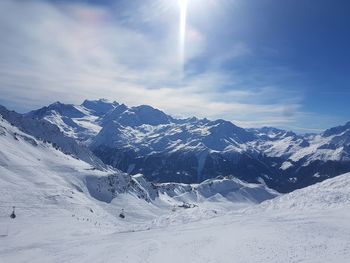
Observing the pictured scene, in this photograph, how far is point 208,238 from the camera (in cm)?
5012

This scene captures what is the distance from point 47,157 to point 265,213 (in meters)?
151

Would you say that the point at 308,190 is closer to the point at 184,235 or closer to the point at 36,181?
the point at 184,235

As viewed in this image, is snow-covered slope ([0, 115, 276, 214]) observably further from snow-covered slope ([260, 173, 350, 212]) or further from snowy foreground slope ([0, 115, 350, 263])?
snow-covered slope ([260, 173, 350, 212])

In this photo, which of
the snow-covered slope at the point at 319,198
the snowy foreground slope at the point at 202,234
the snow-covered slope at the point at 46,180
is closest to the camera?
the snowy foreground slope at the point at 202,234

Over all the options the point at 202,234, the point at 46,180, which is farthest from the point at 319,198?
the point at 46,180

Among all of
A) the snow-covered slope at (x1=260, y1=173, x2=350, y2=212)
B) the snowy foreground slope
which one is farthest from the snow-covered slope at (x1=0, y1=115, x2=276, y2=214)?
the snow-covered slope at (x1=260, y1=173, x2=350, y2=212)

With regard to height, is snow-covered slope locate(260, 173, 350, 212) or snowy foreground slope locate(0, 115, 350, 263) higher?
snow-covered slope locate(260, 173, 350, 212)

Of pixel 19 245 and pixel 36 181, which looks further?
pixel 36 181

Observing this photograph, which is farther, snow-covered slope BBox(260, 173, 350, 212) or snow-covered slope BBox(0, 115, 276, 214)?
snow-covered slope BBox(0, 115, 276, 214)

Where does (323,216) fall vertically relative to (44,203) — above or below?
above

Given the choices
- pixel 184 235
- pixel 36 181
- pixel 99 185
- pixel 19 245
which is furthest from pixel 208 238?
pixel 99 185

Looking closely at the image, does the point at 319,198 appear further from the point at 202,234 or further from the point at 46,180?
the point at 46,180

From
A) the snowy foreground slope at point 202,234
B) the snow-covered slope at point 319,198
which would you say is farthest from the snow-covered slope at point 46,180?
the snow-covered slope at point 319,198

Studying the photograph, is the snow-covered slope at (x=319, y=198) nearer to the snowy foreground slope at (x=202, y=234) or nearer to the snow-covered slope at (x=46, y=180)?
the snowy foreground slope at (x=202, y=234)
